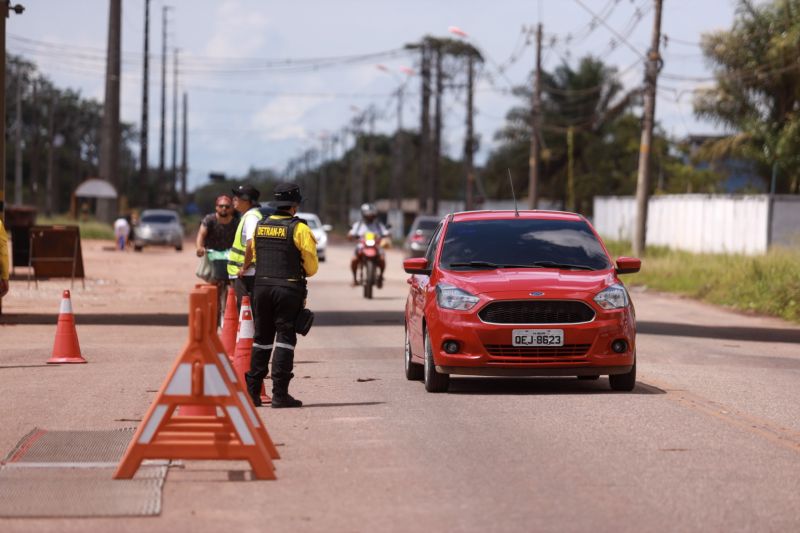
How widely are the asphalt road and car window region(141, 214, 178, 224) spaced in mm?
44428

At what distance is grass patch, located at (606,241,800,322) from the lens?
2800 cm

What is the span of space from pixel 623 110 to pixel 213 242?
63874 millimetres

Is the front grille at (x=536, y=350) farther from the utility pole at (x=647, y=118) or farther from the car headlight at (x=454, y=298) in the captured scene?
the utility pole at (x=647, y=118)

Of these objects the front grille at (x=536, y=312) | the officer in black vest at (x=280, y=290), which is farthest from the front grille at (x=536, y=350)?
the officer in black vest at (x=280, y=290)

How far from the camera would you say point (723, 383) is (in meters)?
14.8

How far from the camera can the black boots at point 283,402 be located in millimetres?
12438

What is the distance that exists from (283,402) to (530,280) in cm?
249

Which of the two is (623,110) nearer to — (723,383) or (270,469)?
(723,383)

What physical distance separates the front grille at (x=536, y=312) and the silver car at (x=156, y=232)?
50878 millimetres

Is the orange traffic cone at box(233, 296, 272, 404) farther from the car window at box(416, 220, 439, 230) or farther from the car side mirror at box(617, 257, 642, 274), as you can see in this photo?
the car window at box(416, 220, 439, 230)

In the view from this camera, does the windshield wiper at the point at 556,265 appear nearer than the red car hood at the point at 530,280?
No

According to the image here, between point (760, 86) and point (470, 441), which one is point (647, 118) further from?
point (470, 441)

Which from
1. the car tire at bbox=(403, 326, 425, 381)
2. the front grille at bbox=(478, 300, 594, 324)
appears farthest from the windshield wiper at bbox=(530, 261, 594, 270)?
the car tire at bbox=(403, 326, 425, 381)

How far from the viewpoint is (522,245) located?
14438mm
